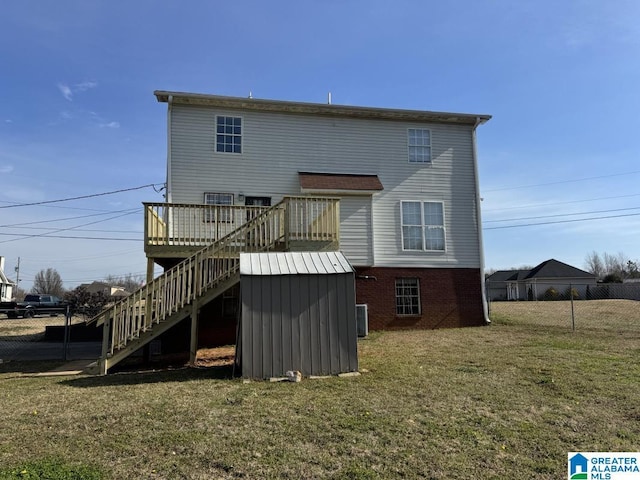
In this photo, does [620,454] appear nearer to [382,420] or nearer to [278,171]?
[382,420]

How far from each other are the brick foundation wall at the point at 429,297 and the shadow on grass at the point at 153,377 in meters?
6.44

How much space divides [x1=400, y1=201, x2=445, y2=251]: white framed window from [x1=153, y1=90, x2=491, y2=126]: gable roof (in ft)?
9.81

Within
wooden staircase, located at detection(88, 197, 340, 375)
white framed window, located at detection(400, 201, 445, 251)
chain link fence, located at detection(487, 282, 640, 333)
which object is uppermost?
white framed window, located at detection(400, 201, 445, 251)

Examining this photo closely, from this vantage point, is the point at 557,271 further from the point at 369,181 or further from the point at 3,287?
the point at 3,287

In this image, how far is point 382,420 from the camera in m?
5.16

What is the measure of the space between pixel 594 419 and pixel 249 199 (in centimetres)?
1080

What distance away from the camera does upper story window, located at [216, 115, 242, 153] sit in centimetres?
1395

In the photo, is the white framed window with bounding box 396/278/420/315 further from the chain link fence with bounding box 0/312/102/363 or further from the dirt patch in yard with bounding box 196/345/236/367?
the chain link fence with bounding box 0/312/102/363

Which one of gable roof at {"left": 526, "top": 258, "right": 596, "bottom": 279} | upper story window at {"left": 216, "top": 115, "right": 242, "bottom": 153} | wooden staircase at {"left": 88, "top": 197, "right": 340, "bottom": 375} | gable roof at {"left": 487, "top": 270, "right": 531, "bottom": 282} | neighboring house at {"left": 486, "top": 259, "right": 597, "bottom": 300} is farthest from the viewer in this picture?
gable roof at {"left": 487, "top": 270, "right": 531, "bottom": 282}

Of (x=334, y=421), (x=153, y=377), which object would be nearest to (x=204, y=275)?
(x=153, y=377)

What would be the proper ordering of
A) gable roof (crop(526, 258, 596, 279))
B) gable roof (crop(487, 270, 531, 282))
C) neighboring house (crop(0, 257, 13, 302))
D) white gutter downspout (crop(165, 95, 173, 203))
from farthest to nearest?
gable roof (crop(487, 270, 531, 282))
neighboring house (crop(0, 257, 13, 302))
gable roof (crop(526, 258, 596, 279))
white gutter downspout (crop(165, 95, 173, 203))

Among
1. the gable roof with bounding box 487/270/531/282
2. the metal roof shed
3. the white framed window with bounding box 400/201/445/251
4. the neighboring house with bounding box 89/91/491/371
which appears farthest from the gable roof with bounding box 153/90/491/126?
the gable roof with bounding box 487/270/531/282

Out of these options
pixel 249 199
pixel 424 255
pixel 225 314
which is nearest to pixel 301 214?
pixel 249 199

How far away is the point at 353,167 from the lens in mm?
14812
